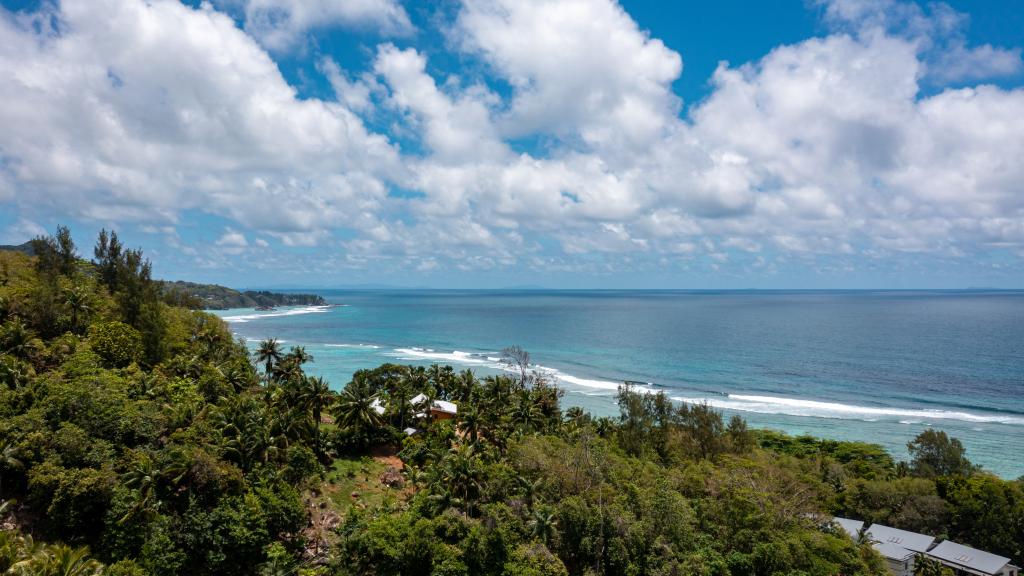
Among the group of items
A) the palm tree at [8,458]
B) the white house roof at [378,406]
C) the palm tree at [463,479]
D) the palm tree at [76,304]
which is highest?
the palm tree at [76,304]

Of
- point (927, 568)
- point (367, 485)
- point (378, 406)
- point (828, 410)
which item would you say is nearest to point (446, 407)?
point (378, 406)

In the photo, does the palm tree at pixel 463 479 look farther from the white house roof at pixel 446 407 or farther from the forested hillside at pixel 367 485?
the white house roof at pixel 446 407

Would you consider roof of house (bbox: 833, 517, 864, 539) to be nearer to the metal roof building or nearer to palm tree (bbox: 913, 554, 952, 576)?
palm tree (bbox: 913, 554, 952, 576)

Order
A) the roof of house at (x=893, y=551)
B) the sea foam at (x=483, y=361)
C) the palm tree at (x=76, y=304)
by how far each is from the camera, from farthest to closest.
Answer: the sea foam at (x=483, y=361) → the palm tree at (x=76, y=304) → the roof of house at (x=893, y=551)

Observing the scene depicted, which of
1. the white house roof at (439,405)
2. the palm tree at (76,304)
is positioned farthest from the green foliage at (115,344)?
the white house roof at (439,405)

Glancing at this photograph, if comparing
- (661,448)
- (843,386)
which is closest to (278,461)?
(661,448)

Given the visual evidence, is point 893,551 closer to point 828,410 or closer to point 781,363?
point 828,410

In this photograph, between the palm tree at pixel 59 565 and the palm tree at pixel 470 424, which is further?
the palm tree at pixel 470 424

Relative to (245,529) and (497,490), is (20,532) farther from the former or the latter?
(497,490)
